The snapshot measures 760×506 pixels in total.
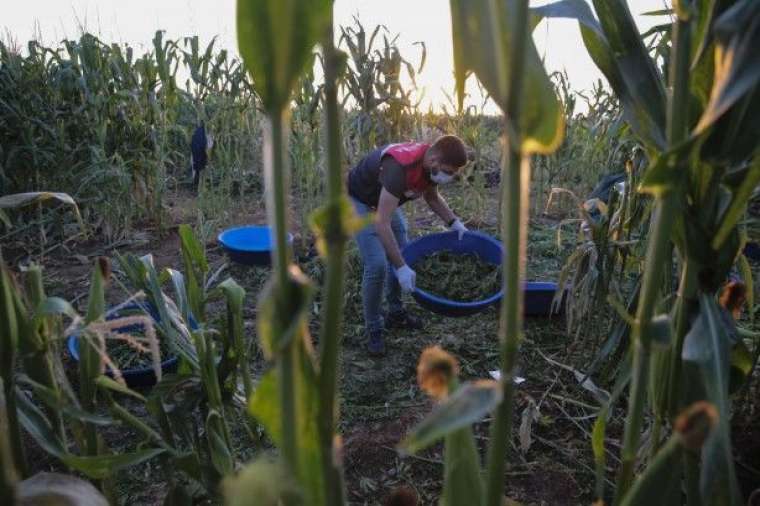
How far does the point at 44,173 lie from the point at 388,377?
333 centimetres

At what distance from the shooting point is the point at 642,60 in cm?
93

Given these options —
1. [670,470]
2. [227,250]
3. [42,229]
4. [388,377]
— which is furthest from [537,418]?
[42,229]

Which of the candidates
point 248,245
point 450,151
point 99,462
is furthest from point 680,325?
point 248,245

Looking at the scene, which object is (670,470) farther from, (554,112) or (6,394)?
(6,394)

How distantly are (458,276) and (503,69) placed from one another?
316cm

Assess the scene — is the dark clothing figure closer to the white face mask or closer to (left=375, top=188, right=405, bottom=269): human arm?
the white face mask

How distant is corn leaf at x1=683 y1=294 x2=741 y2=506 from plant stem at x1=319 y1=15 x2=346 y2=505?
530 mm

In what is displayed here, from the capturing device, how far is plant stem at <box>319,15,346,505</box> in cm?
37

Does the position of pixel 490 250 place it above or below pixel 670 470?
below

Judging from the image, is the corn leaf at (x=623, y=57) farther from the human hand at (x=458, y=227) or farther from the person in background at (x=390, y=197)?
the human hand at (x=458, y=227)

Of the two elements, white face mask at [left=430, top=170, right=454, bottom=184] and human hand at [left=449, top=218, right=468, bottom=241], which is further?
human hand at [left=449, top=218, right=468, bottom=241]

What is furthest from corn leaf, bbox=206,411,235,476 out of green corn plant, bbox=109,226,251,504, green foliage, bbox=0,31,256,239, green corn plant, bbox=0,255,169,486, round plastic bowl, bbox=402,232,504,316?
green foliage, bbox=0,31,256,239

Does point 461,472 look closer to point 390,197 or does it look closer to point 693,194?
point 693,194

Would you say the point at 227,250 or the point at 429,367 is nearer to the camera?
the point at 429,367
